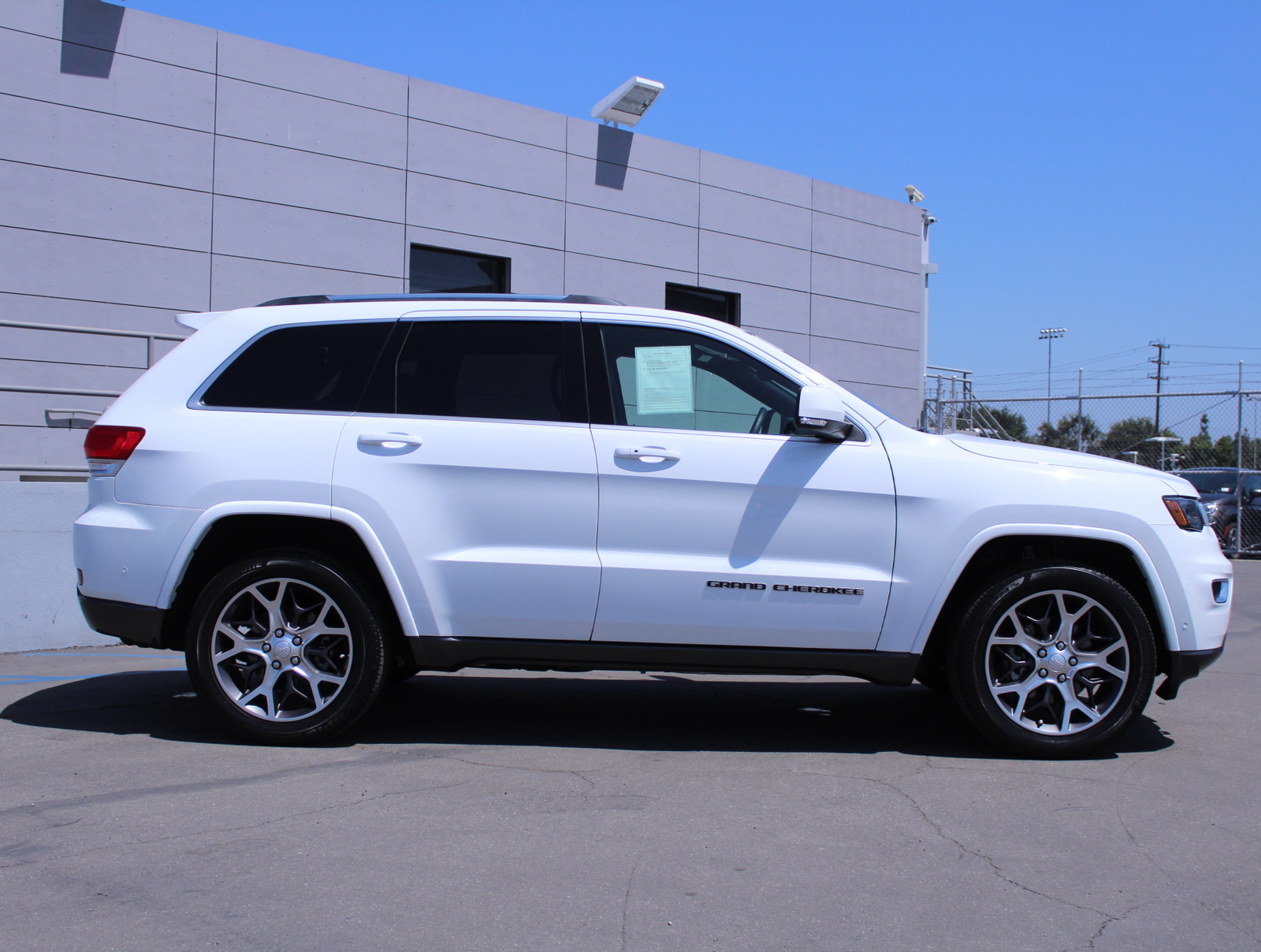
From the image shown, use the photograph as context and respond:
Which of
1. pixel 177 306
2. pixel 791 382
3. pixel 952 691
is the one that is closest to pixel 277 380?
pixel 791 382

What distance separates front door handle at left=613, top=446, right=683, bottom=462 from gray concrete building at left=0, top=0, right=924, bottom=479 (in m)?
5.07

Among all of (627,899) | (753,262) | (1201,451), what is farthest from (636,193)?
(1201,451)

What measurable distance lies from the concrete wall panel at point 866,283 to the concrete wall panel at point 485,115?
4.95 meters

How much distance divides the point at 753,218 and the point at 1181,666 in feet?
39.3

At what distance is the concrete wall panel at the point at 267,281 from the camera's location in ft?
37.6

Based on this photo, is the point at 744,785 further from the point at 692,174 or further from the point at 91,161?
the point at 692,174

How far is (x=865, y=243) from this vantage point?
1714 cm

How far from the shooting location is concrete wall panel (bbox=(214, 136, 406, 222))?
1150cm

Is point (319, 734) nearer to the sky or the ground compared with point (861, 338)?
nearer to the ground

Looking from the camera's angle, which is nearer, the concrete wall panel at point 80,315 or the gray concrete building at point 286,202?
the concrete wall panel at point 80,315

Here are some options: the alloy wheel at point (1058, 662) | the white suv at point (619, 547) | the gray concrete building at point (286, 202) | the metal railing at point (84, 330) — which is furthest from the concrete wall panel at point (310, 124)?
the alloy wheel at point (1058, 662)

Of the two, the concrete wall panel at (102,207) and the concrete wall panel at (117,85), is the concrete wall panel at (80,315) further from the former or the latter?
the concrete wall panel at (117,85)

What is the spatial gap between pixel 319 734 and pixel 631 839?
1771mm

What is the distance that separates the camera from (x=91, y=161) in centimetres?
1073
